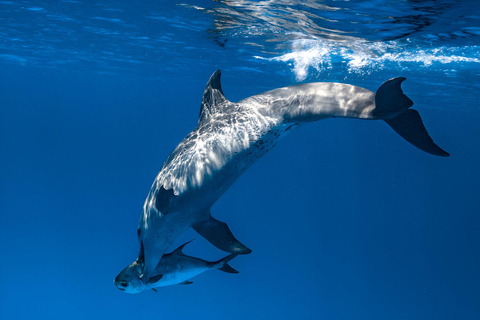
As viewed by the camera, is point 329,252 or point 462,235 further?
point 462,235

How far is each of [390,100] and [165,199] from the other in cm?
306

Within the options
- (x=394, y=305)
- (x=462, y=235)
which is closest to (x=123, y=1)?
(x=394, y=305)

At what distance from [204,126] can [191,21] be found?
31.4 feet

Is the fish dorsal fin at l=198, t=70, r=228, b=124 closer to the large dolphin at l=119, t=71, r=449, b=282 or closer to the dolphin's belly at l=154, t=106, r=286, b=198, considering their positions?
the large dolphin at l=119, t=71, r=449, b=282

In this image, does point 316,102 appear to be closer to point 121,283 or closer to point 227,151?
point 227,151

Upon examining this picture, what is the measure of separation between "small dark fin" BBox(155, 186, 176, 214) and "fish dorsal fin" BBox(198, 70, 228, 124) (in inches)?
51.1

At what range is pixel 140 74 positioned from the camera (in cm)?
3192

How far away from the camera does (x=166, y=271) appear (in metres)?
6.17

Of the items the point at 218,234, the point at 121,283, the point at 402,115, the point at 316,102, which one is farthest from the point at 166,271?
the point at 402,115

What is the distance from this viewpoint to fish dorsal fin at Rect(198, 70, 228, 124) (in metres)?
5.75

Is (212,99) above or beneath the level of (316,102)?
beneath

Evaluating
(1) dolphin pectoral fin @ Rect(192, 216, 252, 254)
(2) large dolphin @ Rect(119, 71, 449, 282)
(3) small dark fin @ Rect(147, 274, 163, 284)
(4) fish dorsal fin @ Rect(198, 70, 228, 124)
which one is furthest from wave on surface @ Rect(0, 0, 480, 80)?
(3) small dark fin @ Rect(147, 274, 163, 284)

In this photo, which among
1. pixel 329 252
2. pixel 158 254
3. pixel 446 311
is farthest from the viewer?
pixel 329 252

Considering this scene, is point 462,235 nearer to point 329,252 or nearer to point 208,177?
point 329,252
